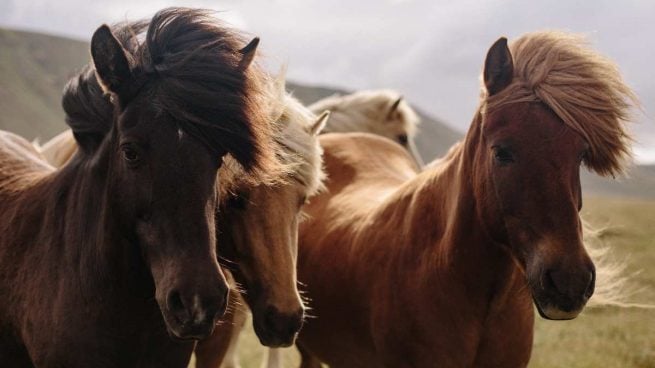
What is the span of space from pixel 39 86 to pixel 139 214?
438 ft

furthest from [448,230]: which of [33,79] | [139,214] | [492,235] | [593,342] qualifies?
[33,79]

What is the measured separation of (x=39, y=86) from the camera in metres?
126

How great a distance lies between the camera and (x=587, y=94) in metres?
3.46

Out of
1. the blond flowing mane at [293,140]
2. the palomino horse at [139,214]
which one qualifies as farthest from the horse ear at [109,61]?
the blond flowing mane at [293,140]

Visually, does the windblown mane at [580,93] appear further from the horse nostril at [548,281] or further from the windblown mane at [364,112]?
the windblown mane at [364,112]

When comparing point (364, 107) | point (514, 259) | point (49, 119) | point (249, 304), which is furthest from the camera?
point (49, 119)

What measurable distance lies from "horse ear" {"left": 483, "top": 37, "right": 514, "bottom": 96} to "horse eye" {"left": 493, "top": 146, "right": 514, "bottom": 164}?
1.20 ft

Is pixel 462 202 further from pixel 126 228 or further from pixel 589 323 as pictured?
pixel 589 323

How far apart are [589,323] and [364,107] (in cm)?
501

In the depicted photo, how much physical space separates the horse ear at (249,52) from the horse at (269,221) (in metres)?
0.40

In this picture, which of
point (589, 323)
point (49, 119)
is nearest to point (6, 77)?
point (49, 119)

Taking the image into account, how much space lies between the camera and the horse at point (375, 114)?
25.7ft

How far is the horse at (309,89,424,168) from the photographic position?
7832 mm

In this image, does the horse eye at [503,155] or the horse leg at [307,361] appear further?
the horse leg at [307,361]
